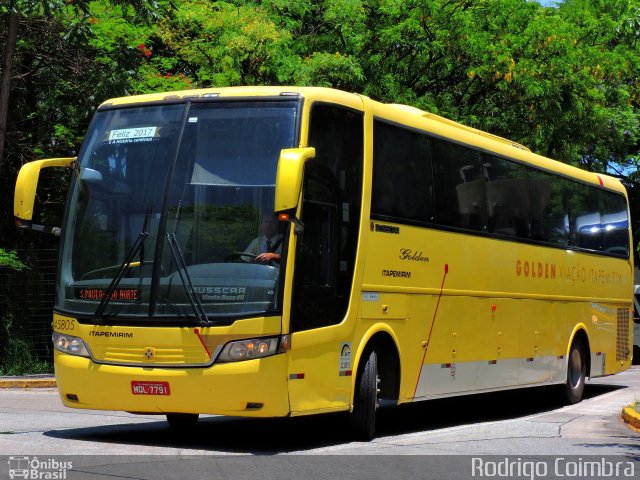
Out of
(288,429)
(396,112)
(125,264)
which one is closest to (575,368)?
(288,429)

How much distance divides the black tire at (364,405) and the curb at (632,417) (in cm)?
404

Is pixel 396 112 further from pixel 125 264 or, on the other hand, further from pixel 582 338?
pixel 582 338

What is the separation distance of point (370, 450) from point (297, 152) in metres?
3.17

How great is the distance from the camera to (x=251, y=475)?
903 centimetres

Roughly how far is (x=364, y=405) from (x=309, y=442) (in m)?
0.70

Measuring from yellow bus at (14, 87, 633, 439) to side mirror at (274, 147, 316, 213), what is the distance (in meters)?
0.01

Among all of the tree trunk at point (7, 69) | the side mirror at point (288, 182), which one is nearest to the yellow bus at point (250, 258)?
the side mirror at point (288, 182)

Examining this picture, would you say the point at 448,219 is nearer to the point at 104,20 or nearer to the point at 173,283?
the point at 173,283

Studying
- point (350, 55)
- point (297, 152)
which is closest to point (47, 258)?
point (350, 55)

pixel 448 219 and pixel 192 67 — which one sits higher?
pixel 192 67

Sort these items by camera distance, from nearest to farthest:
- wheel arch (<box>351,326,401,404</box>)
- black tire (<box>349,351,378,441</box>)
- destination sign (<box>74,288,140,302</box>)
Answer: destination sign (<box>74,288,140,302</box>) → black tire (<box>349,351,378,441</box>) → wheel arch (<box>351,326,401,404</box>)

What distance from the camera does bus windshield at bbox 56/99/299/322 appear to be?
34.3 ft

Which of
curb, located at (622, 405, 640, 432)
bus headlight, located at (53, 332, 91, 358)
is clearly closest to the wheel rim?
curb, located at (622, 405, 640, 432)

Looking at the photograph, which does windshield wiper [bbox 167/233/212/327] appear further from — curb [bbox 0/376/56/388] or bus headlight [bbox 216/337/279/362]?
curb [bbox 0/376/56/388]
